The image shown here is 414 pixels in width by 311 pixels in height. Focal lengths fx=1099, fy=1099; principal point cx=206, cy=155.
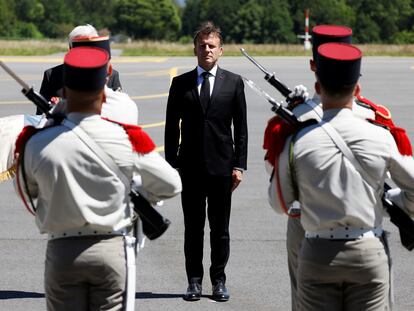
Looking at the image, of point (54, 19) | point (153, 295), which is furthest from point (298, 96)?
point (54, 19)

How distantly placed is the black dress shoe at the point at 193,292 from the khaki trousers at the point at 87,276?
3232 mm

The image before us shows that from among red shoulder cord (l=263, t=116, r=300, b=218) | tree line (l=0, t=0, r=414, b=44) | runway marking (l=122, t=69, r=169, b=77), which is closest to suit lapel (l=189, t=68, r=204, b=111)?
red shoulder cord (l=263, t=116, r=300, b=218)

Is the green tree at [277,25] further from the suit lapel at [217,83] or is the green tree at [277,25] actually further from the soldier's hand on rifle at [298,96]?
the soldier's hand on rifle at [298,96]

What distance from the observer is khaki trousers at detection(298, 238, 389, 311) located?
199 inches

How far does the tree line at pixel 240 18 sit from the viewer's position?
10050cm

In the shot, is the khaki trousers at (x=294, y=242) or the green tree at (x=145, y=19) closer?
the khaki trousers at (x=294, y=242)

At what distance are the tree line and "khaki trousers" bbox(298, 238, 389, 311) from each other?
3568 inches

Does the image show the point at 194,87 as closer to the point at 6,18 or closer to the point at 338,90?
the point at 338,90

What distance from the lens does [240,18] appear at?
10125 cm

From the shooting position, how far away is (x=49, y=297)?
5.11m

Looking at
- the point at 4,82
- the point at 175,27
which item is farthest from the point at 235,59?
the point at 175,27

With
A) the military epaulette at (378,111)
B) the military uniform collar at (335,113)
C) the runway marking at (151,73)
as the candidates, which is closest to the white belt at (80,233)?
the military uniform collar at (335,113)

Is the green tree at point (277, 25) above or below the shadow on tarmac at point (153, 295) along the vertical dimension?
below

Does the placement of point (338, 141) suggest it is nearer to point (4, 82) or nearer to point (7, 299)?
point (7, 299)
